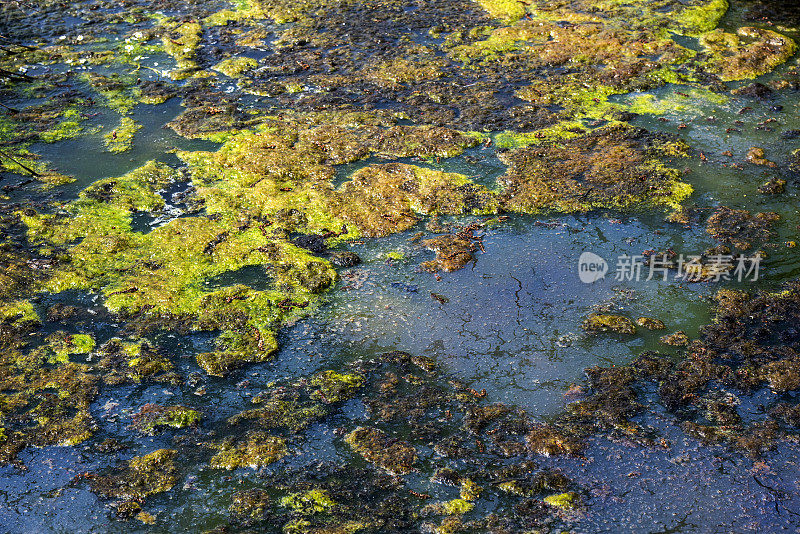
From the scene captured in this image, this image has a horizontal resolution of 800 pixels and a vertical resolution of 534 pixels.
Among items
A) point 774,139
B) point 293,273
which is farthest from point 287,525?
point 774,139

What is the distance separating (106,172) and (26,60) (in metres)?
3.96

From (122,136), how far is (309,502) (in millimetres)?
5841

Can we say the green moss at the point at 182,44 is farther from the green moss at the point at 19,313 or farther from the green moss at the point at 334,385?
the green moss at the point at 334,385

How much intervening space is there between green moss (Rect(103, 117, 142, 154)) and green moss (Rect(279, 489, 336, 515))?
17.6ft

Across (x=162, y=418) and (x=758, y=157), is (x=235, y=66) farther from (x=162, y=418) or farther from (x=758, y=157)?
(x=758, y=157)

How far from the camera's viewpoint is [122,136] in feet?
27.0

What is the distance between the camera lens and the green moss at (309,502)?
4.23 m

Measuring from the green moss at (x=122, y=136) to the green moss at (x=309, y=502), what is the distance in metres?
5.37

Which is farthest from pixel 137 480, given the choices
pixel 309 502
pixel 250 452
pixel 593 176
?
pixel 593 176

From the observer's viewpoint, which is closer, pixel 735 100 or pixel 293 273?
pixel 293 273

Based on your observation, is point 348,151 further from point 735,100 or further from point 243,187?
point 735,100

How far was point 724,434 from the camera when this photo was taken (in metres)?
4.65

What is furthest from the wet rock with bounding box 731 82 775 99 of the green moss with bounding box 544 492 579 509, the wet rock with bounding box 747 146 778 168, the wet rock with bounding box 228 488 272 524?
the wet rock with bounding box 228 488 272 524

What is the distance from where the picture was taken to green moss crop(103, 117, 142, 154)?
8031 mm
